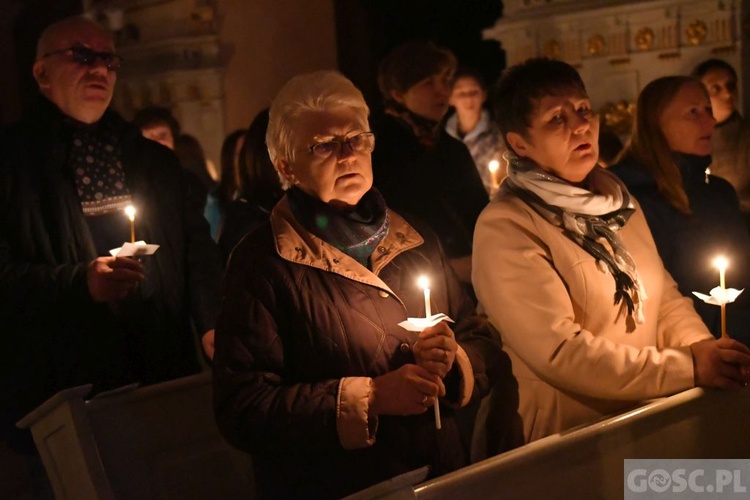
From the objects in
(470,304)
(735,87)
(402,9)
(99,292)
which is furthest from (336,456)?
(402,9)

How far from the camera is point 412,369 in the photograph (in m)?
2.49

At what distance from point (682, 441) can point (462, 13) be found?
664cm

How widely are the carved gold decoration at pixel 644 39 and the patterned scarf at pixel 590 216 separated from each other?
421cm

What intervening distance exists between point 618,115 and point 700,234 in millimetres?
3255

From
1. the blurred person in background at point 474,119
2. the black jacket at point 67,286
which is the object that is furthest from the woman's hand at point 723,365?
the blurred person in background at point 474,119

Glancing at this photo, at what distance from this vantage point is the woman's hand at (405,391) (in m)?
2.47

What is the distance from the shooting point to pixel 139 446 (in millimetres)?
3154

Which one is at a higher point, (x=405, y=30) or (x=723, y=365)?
(x=405, y=30)

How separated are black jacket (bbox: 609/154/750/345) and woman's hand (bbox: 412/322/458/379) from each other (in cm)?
166

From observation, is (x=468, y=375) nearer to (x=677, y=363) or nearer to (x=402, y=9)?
(x=677, y=363)

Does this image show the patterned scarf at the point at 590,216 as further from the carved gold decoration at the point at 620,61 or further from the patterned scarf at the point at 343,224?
the carved gold decoration at the point at 620,61

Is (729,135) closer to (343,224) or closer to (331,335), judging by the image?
(343,224)

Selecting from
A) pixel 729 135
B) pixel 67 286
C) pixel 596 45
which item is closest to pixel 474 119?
pixel 596 45

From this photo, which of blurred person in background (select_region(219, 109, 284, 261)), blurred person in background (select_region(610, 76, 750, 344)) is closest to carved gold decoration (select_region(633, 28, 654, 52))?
blurred person in background (select_region(610, 76, 750, 344))
